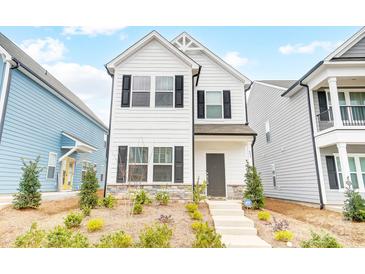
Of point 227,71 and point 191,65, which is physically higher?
point 227,71

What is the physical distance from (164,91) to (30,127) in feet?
19.9

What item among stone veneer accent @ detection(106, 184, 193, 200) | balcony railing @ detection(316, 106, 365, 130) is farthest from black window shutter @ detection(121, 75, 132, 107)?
balcony railing @ detection(316, 106, 365, 130)

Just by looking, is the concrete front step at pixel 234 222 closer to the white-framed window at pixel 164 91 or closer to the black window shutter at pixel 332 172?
the white-framed window at pixel 164 91

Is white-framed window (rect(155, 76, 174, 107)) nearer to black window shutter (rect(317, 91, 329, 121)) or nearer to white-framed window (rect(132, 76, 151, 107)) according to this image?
white-framed window (rect(132, 76, 151, 107))

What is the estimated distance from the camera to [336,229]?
6211 mm

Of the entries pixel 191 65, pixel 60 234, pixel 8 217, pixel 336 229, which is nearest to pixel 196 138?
pixel 191 65

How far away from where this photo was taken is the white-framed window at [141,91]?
8.77m

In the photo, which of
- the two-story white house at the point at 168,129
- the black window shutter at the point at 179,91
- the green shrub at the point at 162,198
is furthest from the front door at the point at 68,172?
the black window shutter at the point at 179,91

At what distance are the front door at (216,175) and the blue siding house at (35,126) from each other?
17.8 feet

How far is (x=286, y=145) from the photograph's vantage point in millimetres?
11781

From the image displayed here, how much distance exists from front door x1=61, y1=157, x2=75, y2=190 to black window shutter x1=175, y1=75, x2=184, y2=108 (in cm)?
783

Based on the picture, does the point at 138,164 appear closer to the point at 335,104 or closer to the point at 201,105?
the point at 201,105
